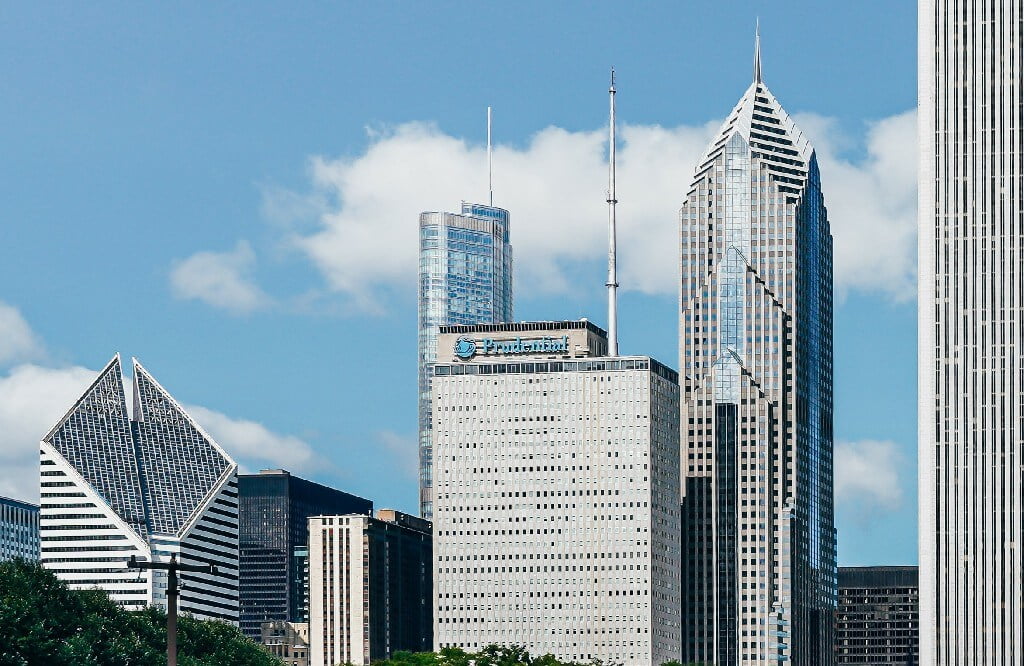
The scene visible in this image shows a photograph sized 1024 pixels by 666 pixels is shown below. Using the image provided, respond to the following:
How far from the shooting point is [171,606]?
102812 mm

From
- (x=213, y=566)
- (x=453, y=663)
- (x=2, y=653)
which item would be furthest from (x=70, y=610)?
(x=213, y=566)

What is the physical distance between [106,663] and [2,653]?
54.7ft

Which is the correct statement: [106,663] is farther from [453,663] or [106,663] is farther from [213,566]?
[213,566]

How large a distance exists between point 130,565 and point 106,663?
9033cm

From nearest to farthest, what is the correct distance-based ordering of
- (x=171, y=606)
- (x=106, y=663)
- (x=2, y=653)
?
(x=171, y=606) → (x=2, y=653) → (x=106, y=663)

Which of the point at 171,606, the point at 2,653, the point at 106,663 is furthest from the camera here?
the point at 106,663

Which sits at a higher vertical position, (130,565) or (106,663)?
(130,565)

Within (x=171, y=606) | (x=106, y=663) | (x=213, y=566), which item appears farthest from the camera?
(x=106, y=663)

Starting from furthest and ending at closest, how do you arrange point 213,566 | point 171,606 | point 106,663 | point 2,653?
point 106,663 < point 2,653 < point 213,566 < point 171,606

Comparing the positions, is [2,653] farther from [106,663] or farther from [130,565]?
[130,565]

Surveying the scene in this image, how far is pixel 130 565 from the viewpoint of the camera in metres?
108

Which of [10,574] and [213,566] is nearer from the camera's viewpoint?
[213,566]

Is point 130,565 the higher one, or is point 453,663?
point 130,565

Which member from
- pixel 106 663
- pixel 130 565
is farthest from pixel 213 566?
pixel 106 663
